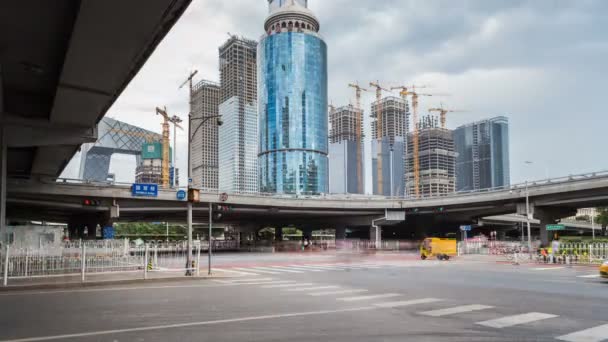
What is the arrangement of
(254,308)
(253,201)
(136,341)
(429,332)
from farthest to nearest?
(253,201), (254,308), (429,332), (136,341)

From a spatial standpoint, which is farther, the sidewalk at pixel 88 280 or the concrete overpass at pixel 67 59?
the sidewalk at pixel 88 280

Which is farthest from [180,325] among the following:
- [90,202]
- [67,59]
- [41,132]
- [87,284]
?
[90,202]

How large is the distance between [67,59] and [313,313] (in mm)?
12175

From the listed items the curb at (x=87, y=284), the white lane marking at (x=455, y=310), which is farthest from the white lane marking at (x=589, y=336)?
the curb at (x=87, y=284)

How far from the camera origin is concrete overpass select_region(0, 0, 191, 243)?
1271 cm

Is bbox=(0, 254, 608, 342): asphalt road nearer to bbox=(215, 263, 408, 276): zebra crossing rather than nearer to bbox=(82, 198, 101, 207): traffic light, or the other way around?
bbox=(215, 263, 408, 276): zebra crossing

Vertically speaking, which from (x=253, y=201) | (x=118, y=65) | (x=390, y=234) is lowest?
(x=390, y=234)

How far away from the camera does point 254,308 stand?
1188 cm

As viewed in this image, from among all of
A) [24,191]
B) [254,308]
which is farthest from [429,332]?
[24,191]

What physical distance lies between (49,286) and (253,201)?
4346 centimetres

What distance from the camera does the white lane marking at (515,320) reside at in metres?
9.65

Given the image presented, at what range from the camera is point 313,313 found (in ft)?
36.5

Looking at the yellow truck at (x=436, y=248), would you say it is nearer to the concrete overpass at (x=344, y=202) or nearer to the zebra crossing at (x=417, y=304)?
the concrete overpass at (x=344, y=202)

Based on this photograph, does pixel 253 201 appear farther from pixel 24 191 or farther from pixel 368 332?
pixel 368 332
